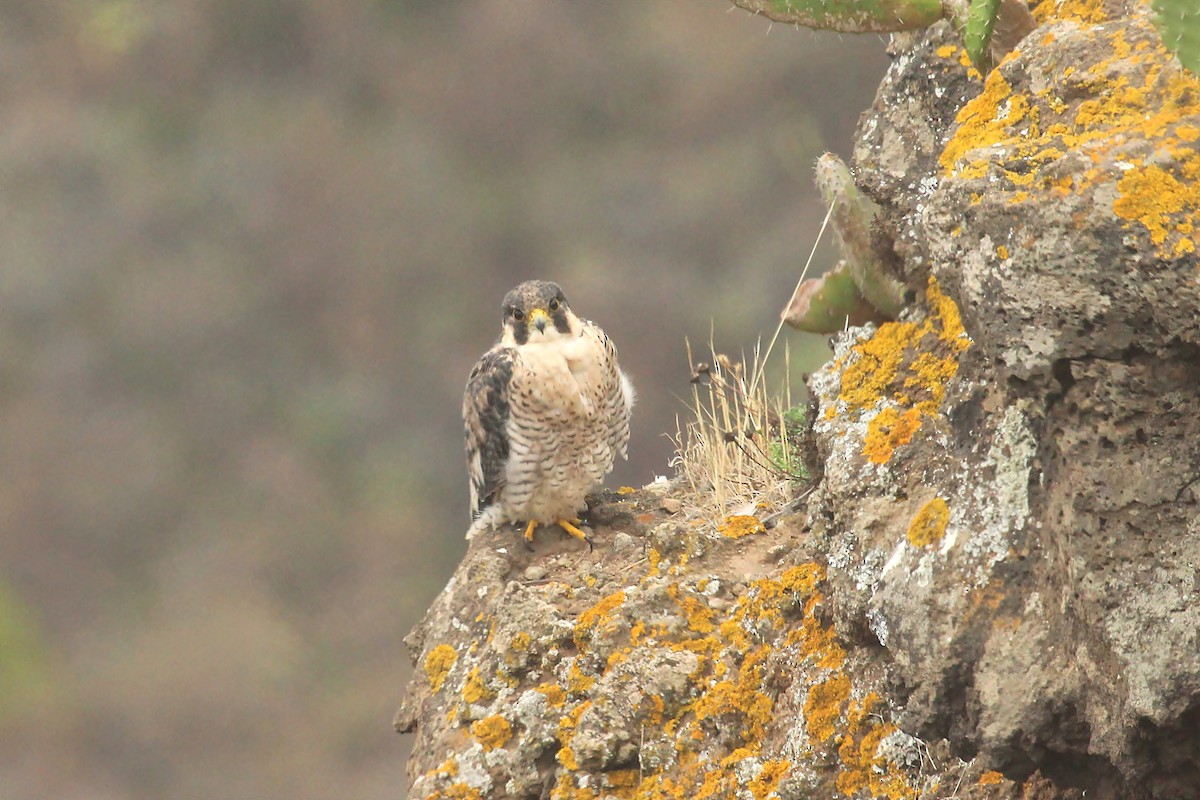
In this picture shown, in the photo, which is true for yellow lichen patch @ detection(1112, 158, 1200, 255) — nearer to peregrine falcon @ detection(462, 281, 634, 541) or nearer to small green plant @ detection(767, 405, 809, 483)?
small green plant @ detection(767, 405, 809, 483)

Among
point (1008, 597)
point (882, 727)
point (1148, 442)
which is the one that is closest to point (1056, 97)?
point (1148, 442)

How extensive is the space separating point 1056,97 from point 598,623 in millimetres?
1731

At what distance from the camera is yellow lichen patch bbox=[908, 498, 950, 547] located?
2691mm

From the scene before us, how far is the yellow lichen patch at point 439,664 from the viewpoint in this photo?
3924 millimetres

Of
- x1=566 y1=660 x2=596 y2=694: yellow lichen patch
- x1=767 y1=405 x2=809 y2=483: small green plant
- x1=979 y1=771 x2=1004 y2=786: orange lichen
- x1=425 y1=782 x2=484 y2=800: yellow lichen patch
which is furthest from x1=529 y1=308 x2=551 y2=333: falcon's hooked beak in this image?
x1=979 y1=771 x2=1004 y2=786: orange lichen

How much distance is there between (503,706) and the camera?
11.9 ft

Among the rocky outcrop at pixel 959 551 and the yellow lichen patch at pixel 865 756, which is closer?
the rocky outcrop at pixel 959 551

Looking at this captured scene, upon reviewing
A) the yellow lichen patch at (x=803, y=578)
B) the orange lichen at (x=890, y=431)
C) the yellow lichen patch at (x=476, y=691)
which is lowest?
the yellow lichen patch at (x=803, y=578)

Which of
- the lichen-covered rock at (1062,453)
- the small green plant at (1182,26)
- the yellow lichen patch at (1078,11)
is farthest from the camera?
the yellow lichen patch at (1078,11)

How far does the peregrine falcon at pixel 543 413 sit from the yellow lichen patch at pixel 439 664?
Result: 1.97 ft

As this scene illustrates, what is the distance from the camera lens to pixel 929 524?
2719 mm

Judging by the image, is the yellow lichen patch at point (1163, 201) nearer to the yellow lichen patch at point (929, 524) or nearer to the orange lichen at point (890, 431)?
the yellow lichen patch at point (929, 524)

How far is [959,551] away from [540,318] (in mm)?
2210

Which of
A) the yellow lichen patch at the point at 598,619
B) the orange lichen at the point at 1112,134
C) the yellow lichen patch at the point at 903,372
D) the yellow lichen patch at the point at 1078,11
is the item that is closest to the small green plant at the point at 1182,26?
the orange lichen at the point at 1112,134
